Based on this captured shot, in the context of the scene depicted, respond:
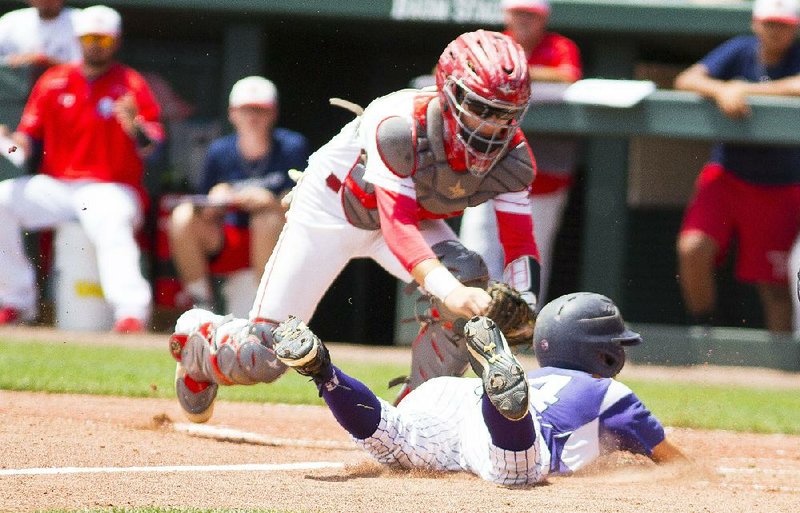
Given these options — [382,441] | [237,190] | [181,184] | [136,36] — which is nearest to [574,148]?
[237,190]

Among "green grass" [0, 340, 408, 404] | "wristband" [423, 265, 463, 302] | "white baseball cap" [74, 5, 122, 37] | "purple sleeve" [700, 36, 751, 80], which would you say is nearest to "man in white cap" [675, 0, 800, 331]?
"purple sleeve" [700, 36, 751, 80]

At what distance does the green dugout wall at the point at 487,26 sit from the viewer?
881 centimetres

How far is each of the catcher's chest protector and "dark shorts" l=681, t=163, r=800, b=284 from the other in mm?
3988

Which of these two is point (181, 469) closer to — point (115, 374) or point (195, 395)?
point (195, 395)

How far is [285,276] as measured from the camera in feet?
16.5

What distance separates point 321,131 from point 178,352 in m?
5.64

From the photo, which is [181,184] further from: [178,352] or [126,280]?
[178,352]

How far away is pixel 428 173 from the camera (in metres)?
4.72

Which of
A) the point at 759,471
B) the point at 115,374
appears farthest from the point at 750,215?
the point at 115,374

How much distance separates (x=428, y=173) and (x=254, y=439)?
4.46 feet

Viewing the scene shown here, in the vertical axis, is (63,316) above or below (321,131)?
below

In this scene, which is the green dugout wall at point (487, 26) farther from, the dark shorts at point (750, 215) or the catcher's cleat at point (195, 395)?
the catcher's cleat at point (195, 395)

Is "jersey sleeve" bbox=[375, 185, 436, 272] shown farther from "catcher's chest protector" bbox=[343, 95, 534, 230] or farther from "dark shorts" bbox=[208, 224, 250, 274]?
"dark shorts" bbox=[208, 224, 250, 274]

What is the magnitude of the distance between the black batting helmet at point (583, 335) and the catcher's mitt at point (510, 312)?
0.08 metres
